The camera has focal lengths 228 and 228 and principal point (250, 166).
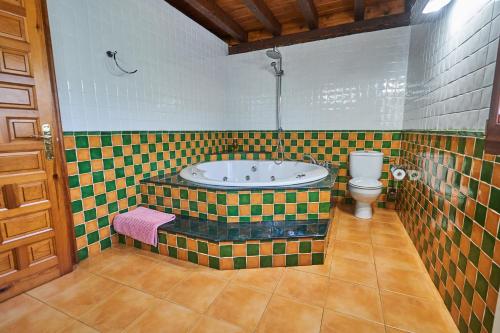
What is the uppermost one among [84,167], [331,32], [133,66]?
[331,32]

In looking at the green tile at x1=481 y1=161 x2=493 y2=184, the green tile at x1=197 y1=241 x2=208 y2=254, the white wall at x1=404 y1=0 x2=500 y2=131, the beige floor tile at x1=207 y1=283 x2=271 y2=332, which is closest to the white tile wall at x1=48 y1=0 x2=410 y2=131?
the white wall at x1=404 y1=0 x2=500 y2=131

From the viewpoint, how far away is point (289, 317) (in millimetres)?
1158

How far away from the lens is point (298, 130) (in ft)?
10.1

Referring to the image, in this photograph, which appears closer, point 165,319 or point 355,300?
point 165,319

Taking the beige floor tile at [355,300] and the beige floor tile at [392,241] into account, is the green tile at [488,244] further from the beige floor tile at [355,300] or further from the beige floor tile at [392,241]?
the beige floor tile at [392,241]

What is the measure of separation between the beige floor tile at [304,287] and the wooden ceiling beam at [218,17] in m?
2.65

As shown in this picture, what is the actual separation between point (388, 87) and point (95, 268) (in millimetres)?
3289

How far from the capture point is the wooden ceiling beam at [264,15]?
2.39 meters

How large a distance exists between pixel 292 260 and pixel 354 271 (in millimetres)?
410

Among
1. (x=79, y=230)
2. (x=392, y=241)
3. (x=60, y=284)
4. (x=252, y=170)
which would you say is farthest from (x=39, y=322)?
(x=392, y=241)

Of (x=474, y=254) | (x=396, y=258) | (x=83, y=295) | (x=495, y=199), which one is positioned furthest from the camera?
(x=396, y=258)

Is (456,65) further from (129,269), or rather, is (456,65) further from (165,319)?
(129,269)

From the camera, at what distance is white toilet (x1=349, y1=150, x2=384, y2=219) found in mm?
2281

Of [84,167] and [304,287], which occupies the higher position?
[84,167]
